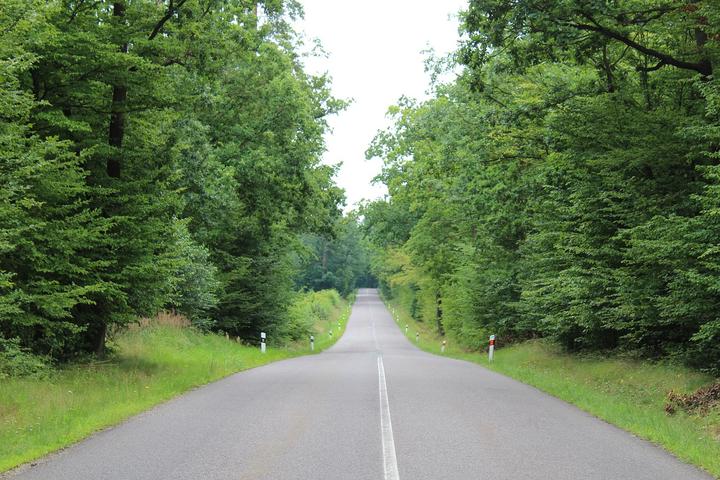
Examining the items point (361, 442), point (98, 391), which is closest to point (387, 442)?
point (361, 442)

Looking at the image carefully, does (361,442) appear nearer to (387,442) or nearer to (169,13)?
(387,442)

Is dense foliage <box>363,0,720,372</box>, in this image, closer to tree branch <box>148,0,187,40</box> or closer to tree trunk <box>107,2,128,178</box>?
tree branch <box>148,0,187,40</box>

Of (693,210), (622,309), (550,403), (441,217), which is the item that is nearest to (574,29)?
(693,210)

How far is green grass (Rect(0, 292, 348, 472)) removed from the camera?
305 inches

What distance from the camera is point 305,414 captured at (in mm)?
9477

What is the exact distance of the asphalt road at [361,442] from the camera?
626 cm

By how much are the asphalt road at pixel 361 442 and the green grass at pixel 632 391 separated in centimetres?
40

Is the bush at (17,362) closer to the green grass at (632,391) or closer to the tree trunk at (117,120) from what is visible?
the tree trunk at (117,120)

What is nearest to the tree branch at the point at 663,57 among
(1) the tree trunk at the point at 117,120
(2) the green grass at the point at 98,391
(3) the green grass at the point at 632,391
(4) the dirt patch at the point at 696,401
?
(3) the green grass at the point at 632,391

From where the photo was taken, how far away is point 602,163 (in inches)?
584

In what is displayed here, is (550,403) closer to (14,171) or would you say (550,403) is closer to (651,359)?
(651,359)

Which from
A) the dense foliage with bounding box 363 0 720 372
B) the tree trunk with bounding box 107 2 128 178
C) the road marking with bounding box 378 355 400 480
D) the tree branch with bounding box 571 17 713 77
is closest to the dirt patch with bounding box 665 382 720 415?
the dense foliage with bounding box 363 0 720 372

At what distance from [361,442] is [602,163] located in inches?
405

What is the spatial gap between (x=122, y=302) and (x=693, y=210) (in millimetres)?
12366
